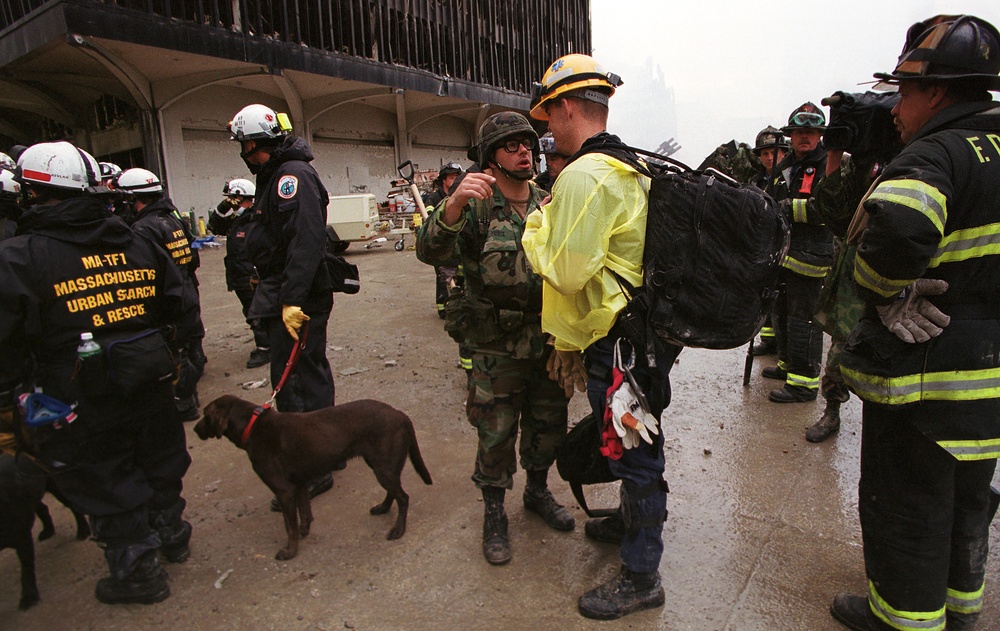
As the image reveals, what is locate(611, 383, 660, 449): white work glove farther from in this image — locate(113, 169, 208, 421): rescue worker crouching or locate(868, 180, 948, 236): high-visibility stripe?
locate(113, 169, 208, 421): rescue worker crouching

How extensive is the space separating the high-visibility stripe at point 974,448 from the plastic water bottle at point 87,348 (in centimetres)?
342

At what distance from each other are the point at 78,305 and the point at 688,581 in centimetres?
307

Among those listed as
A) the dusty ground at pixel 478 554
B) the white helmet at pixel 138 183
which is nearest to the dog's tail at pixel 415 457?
the dusty ground at pixel 478 554

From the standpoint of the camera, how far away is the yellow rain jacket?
2131 mm

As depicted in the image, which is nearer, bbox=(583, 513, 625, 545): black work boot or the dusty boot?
bbox=(583, 513, 625, 545): black work boot

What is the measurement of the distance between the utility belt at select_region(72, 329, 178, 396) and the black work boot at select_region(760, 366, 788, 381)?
4933 millimetres

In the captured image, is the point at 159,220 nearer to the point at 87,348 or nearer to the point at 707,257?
the point at 87,348

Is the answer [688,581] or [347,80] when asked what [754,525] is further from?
[347,80]

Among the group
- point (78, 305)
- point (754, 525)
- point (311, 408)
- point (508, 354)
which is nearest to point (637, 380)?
point (508, 354)

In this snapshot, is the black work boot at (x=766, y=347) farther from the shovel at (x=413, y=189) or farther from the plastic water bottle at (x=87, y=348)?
the plastic water bottle at (x=87, y=348)

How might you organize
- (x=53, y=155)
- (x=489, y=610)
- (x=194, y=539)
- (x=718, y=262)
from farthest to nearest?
(x=194, y=539), (x=53, y=155), (x=489, y=610), (x=718, y=262)

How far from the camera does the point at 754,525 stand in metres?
3.03

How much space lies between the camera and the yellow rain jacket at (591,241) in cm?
213

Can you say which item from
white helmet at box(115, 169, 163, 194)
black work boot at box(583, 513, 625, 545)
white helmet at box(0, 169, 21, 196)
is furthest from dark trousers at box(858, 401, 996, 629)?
white helmet at box(0, 169, 21, 196)
